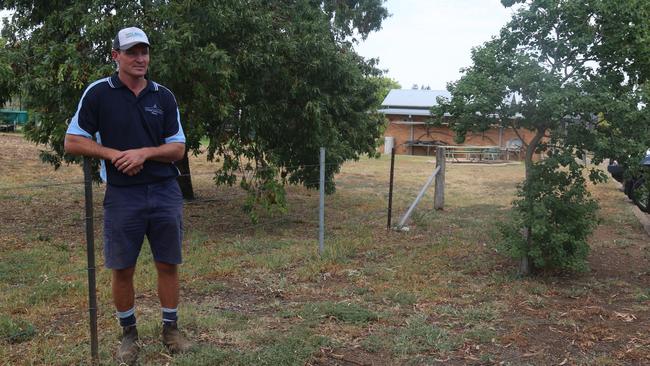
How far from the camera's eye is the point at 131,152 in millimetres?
3287

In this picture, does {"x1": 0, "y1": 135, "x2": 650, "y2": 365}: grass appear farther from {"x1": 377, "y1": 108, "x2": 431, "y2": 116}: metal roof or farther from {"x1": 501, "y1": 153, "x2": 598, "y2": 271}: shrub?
{"x1": 377, "y1": 108, "x2": 431, "y2": 116}: metal roof

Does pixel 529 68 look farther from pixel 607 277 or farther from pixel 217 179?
pixel 217 179

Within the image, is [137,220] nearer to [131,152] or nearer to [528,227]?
[131,152]

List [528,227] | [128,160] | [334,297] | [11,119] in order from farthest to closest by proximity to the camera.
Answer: [11,119] → [528,227] → [334,297] → [128,160]

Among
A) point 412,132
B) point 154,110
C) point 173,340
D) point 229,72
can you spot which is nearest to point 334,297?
point 173,340

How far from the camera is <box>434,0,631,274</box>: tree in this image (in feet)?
17.7

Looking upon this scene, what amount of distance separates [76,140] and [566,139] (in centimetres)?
422

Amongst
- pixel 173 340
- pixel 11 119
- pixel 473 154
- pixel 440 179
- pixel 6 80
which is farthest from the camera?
pixel 11 119

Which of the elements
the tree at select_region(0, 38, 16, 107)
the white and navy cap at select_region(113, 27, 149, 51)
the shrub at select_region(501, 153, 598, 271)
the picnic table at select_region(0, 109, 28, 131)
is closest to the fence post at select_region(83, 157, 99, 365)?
the white and navy cap at select_region(113, 27, 149, 51)

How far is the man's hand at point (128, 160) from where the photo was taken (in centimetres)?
327

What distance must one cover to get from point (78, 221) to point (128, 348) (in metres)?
5.95

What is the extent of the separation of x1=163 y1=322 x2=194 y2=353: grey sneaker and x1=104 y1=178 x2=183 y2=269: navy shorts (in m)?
0.51

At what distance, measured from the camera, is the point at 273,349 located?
12.7 feet

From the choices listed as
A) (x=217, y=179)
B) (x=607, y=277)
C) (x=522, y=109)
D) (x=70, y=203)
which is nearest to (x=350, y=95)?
(x=217, y=179)
